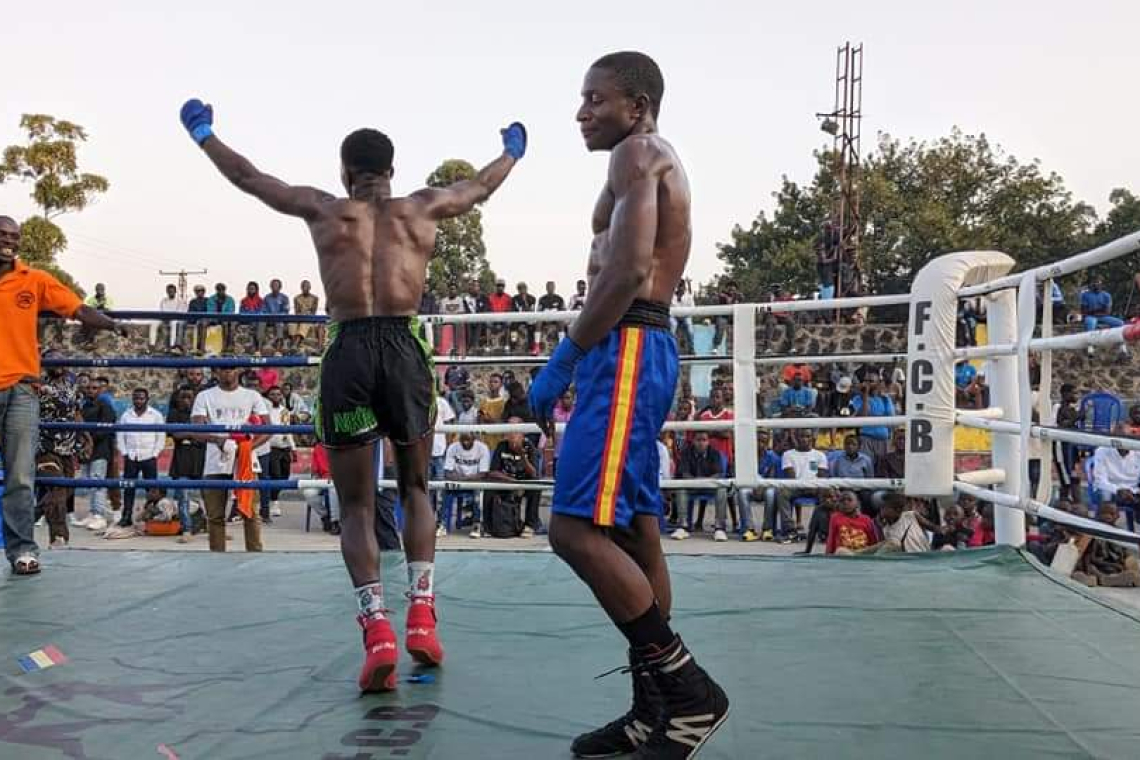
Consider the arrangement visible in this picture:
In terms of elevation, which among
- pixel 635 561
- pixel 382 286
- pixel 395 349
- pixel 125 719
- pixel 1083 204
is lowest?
pixel 125 719

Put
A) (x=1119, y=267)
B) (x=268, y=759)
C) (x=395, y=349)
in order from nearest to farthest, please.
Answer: (x=268, y=759) → (x=395, y=349) → (x=1119, y=267)

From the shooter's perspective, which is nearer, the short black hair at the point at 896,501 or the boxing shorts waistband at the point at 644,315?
the boxing shorts waistband at the point at 644,315

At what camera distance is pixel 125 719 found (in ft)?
7.41

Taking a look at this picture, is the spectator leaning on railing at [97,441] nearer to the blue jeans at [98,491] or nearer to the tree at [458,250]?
the blue jeans at [98,491]

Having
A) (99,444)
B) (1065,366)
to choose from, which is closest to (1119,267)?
(1065,366)

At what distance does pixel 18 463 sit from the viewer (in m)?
4.01

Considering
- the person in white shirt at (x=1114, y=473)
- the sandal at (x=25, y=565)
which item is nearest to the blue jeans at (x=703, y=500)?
the person in white shirt at (x=1114, y=473)

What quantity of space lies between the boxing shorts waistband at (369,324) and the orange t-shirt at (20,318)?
5.95 feet

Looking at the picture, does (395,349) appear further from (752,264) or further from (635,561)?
(752,264)

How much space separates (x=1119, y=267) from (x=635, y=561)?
3090 cm

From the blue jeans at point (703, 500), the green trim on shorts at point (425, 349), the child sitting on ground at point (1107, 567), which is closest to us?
the green trim on shorts at point (425, 349)

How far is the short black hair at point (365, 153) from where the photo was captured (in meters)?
2.90

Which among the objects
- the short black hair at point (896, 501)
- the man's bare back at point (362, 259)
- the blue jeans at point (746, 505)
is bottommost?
the blue jeans at point (746, 505)

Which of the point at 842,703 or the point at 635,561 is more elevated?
the point at 635,561
